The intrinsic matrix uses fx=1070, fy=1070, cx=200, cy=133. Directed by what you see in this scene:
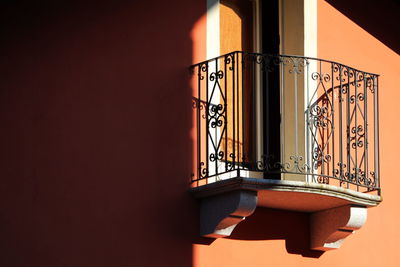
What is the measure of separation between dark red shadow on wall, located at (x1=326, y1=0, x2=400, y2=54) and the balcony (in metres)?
0.61

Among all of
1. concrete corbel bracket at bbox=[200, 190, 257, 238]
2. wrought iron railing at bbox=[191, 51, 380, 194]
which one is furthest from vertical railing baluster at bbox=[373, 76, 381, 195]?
concrete corbel bracket at bbox=[200, 190, 257, 238]

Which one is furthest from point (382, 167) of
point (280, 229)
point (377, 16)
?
point (377, 16)

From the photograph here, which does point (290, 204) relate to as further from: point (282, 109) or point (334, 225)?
point (282, 109)

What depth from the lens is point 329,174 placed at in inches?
445

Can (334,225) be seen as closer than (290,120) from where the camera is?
Yes

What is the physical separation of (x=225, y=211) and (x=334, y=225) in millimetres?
1419

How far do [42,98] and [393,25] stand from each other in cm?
505

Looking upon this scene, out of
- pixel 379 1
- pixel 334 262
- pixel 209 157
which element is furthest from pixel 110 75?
pixel 379 1

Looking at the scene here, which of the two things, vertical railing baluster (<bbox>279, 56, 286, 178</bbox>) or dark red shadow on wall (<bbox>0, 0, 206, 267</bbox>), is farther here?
vertical railing baluster (<bbox>279, 56, 286, 178</bbox>)

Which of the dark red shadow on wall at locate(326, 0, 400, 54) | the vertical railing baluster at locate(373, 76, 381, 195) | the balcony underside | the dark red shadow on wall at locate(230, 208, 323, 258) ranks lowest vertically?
the dark red shadow on wall at locate(230, 208, 323, 258)

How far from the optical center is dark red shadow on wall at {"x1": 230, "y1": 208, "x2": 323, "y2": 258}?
35.3ft

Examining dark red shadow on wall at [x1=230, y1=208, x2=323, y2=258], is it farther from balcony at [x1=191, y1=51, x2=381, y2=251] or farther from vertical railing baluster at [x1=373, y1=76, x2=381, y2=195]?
vertical railing baluster at [x1=373, y1=76, x2=381, y2=195]

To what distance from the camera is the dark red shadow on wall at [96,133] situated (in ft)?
30.2

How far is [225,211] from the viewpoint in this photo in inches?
398
